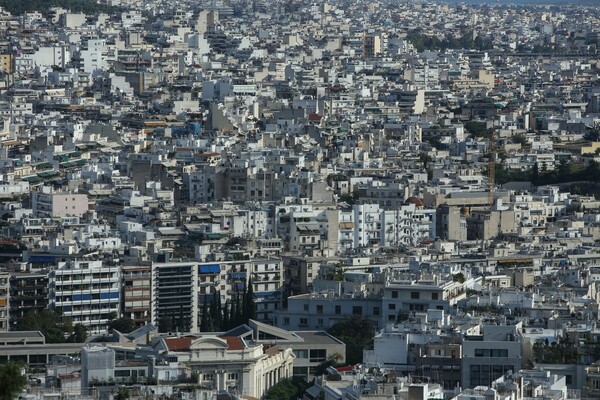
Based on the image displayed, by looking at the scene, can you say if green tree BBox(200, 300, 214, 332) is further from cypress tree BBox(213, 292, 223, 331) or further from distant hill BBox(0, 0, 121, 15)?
distant hill BBox(0, 0, 121, 15)

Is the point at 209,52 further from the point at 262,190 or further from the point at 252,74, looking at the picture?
the point at 262,190

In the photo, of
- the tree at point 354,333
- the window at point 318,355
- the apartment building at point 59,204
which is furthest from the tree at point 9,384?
the apartment building at point 59,204

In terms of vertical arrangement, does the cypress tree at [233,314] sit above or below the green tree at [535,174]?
below

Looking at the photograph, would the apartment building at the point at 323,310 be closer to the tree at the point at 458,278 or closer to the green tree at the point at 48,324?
the tree at the point at 458,278

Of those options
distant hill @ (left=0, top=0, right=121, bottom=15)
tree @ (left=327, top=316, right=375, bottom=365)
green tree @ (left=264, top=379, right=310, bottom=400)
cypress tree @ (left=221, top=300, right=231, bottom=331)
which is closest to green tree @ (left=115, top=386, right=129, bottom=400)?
green tree @ (left=264, top=379, right=310, bottom=400)

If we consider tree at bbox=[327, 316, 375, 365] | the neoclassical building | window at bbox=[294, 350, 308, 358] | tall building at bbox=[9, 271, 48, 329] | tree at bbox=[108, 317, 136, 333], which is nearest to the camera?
the neoclassical building

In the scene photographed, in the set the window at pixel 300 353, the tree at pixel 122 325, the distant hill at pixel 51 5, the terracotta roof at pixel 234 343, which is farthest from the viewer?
the distant hill at pixel 51 5

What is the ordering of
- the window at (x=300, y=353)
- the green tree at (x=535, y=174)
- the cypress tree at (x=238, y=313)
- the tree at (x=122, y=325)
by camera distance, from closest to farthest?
the window at (x=300, y=353)
the cypress tree at (x=238, y=313)
the tree at (x=122, y=325)
the green tree at (x=535, y=174)
